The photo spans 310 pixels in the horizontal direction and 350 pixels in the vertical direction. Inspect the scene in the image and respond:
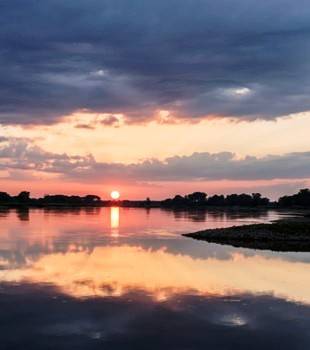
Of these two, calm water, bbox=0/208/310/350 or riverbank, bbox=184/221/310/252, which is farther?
riverbank, bbox=184/221/310/252

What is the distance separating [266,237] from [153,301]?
1613 inches

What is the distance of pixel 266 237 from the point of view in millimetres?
64875

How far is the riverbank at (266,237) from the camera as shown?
57.4 m

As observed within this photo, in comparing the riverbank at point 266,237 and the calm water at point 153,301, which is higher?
the riverbank at point 266,237

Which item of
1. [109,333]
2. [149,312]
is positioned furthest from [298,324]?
[109,333]

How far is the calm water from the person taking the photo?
19.8 meters

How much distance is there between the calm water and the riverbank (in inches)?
377

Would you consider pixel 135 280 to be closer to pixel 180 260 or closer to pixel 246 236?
pixel 180 260

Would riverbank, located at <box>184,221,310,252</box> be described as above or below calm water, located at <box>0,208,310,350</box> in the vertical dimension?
above

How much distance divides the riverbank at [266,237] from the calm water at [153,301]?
956 centimetres

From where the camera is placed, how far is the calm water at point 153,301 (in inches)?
778

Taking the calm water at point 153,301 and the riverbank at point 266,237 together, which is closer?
the calm water at point 153,301

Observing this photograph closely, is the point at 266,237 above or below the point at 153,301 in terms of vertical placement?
above

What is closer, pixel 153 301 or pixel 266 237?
pixel 153 301
